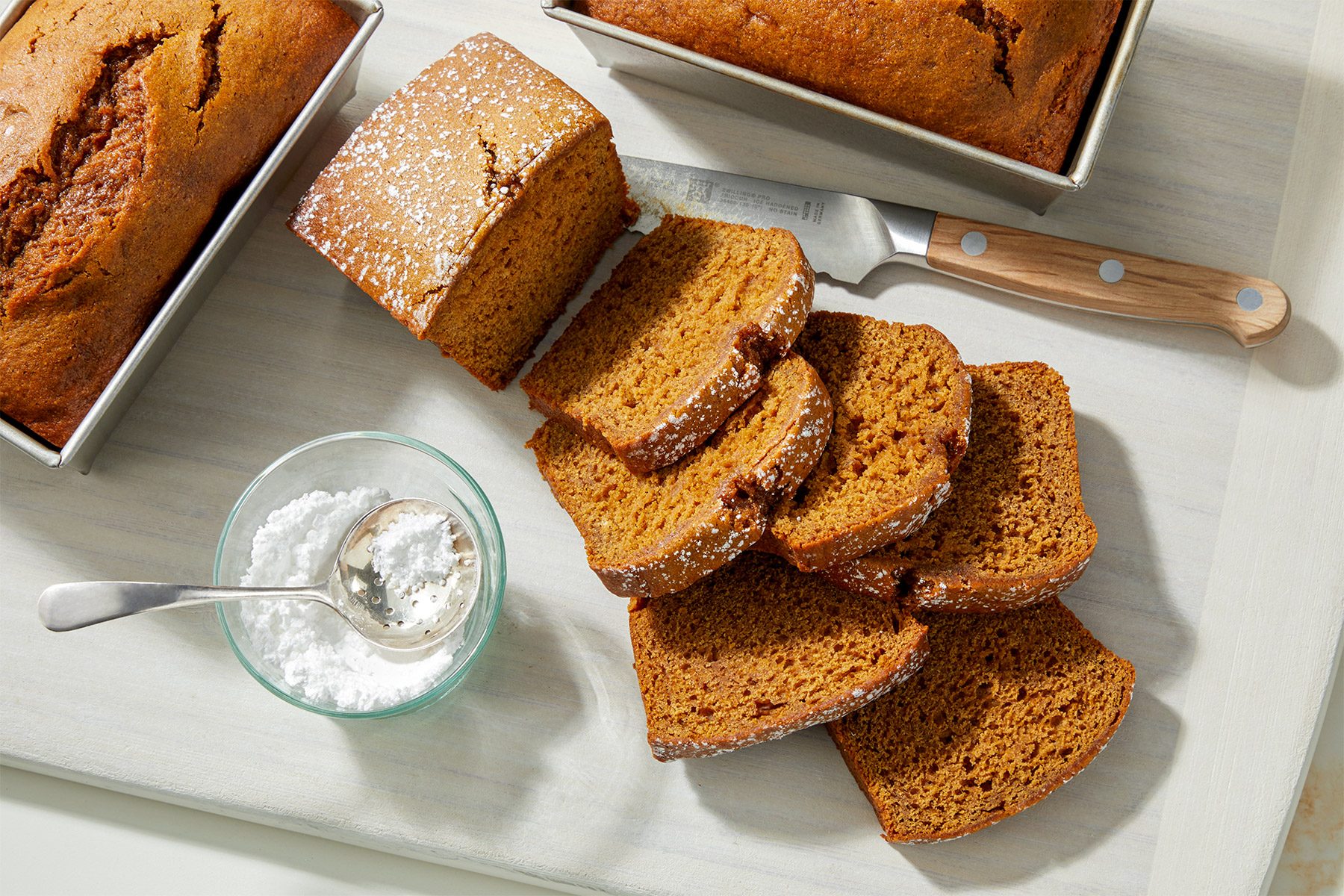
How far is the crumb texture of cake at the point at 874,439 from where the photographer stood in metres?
1.99

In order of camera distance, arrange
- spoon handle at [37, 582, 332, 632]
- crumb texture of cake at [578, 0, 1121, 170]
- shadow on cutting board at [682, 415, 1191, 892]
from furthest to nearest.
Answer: shadow on cutting board at [682, 415, 1191, 892] < crumb texture of cake at [578, 0, 1121, 170] < spoon handle at [37, 582, 332, 632]

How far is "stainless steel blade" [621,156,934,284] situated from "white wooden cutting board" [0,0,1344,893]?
9 cm

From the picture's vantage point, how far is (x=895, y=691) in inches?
85.0

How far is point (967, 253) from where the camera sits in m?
2.37

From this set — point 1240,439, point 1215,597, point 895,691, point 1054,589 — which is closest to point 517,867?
point 895,691

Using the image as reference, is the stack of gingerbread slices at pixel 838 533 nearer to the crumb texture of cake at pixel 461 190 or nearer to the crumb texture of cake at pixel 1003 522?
the crumb texture of cake at pixel 1003 522

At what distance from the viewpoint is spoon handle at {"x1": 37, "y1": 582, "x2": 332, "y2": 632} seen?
1961mm

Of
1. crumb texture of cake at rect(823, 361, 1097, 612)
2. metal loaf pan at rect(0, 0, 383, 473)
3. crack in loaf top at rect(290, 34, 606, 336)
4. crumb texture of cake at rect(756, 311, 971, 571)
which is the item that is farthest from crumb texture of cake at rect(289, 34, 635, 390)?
crumb texture of cake at rect(823, 361, 1097, 612)

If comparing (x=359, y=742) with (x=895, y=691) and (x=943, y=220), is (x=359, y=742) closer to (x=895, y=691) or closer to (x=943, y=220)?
(x=895, y=691)

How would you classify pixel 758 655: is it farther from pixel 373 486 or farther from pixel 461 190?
pixel 461 190

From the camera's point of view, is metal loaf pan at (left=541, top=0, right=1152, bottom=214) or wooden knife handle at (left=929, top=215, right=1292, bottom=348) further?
wooden knife handle at (left=929, top=215, right=1292, bottom=348)

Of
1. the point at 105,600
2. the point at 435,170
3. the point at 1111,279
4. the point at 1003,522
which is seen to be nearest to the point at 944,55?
the point at 1111,279

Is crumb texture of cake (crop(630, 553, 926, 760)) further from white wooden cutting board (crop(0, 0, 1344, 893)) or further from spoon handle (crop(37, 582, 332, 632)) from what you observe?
spoon handle (crop(37, 582, 332, 632))

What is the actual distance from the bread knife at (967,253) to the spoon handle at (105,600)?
135 centimetres
